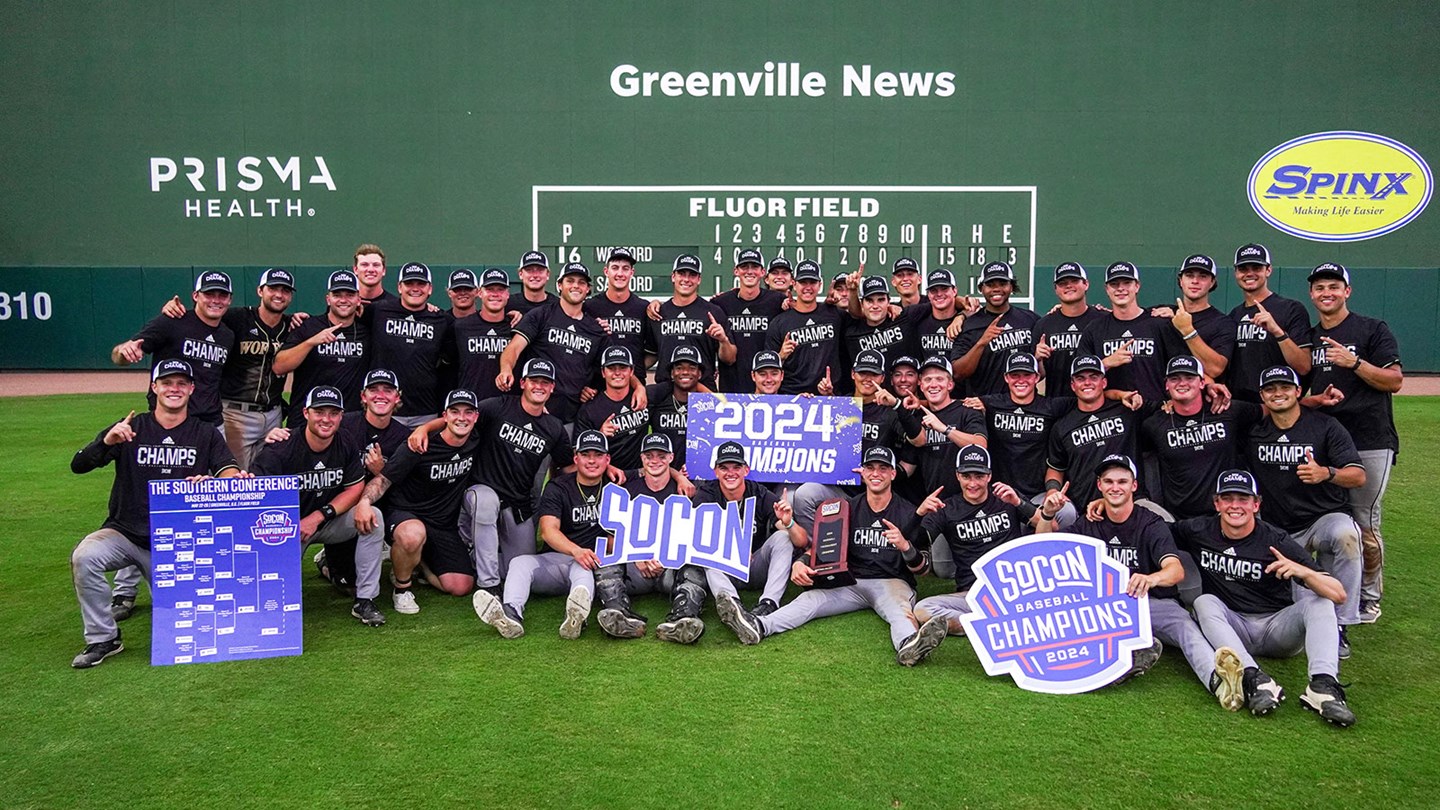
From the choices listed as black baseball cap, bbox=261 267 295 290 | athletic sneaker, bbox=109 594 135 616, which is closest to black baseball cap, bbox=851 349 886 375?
black baseball cap, bbox=261 267 295 290

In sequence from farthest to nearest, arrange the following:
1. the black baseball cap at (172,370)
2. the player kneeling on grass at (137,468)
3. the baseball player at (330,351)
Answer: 1. the baseball player at (330,351)
2. the black baseball cap at (172,370)
3. the player kneeling on grass at (137,468)

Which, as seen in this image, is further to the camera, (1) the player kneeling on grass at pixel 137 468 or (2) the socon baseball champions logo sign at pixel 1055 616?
(1) the player kneeling on grass at pixel 137 468

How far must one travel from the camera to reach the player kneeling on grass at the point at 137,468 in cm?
541

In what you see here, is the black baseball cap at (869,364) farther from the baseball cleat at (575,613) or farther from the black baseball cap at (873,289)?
the baseball cleat at (575,613)

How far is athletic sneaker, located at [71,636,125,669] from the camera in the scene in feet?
17.3

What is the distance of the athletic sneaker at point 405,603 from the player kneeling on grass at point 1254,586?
4684 millimetres

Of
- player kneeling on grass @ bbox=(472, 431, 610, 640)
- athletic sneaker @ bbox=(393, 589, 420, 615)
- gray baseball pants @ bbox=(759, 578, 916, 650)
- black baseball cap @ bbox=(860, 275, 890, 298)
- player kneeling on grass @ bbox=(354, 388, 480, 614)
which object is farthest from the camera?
black baseball cap @ bbox=(860, 275, 890, 298)

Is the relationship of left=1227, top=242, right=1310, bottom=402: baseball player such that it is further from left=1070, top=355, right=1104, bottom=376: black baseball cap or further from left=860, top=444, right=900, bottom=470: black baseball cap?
left=860, top=444, right=900, bottom=470: black baseball cap

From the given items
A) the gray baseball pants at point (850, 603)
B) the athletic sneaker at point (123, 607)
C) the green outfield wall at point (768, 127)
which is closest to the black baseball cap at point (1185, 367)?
the gray baseball pants at point (850, 603)

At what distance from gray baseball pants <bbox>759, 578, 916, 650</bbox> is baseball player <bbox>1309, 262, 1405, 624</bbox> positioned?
2836 mm

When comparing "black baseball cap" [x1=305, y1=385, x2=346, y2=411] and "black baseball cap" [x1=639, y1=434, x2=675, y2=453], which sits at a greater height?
"black baseball cap" [x1=305, y1=385, x2=346, y2=411]

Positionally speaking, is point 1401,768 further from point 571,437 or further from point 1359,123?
point 1359,123

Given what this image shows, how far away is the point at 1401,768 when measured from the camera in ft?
13.5

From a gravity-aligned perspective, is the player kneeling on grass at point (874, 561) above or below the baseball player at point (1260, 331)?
below
